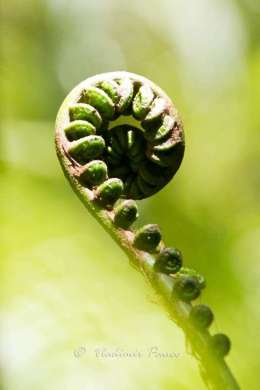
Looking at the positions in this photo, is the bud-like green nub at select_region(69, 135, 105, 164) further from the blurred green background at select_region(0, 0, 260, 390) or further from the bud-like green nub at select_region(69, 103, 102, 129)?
the blurred green background at select_region(0, 0, 260, 390)

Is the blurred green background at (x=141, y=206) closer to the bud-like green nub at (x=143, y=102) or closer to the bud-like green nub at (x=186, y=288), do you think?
the bud-like green nub at (x=186, y=288)

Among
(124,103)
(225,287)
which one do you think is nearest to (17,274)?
(225,287)

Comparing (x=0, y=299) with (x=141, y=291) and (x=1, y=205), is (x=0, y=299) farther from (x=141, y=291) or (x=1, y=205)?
(x=141, y=291)

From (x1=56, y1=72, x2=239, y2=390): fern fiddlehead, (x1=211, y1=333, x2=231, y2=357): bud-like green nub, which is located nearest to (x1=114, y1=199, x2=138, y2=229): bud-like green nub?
(x1=56, y1=72, x2=239, y2=390): fern fiddlehead

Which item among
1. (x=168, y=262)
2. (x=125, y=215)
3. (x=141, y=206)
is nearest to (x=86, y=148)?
(x=125, y=215)

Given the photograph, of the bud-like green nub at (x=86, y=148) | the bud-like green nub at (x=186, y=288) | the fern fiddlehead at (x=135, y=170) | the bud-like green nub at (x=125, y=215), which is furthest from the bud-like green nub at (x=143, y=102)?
the bud-like green nub at (x=186, y=288)
